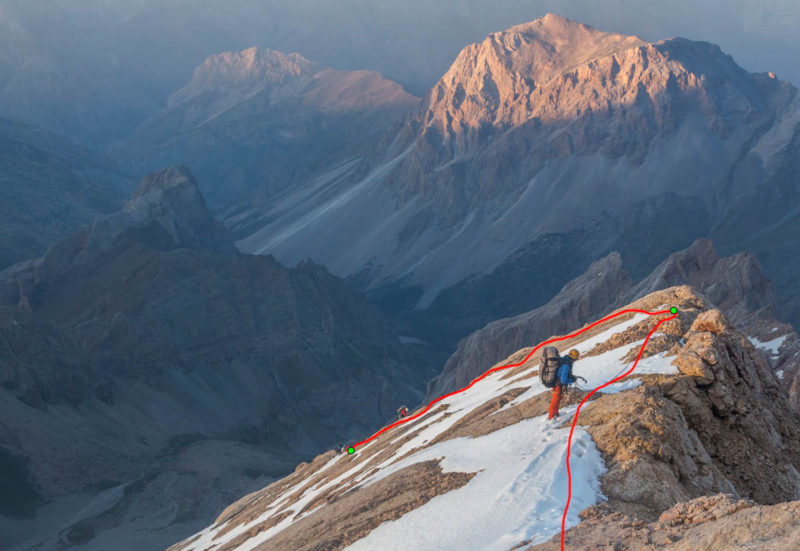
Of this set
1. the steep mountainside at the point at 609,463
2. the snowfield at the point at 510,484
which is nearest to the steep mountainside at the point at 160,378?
the steep mountainside at the point at 609,463

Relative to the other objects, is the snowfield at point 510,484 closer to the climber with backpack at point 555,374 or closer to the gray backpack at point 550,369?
the climber with backpack at point 555,374

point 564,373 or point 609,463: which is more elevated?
point 564,373

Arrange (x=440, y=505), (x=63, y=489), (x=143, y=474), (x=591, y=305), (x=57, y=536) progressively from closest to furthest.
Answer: (x=440, y=505), (x=57, y=536), (x=63, y=489), (x=143, y=474), (x=591, y=305)

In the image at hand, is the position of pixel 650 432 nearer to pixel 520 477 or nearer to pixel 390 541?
pixel 520 477

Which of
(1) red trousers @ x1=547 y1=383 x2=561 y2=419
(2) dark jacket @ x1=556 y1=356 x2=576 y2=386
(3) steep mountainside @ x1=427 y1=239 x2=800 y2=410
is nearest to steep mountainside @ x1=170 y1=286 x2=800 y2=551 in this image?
(1) red trousers @ x1=547 y1=383 x2=561 y2=419

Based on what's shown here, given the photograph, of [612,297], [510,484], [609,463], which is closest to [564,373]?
[609,463]

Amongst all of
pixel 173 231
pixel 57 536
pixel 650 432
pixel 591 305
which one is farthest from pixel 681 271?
pixel 173 231

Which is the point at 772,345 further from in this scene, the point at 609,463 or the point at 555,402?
the point at 609,463
